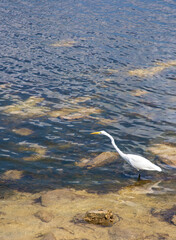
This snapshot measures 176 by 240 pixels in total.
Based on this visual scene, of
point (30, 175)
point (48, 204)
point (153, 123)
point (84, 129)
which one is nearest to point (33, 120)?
point (84, 129)

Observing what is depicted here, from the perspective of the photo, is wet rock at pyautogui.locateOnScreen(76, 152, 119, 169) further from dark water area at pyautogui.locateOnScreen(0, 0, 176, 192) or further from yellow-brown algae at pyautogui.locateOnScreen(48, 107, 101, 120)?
yellow-brown algae at pyautogui.locateOnScreen(48, 107, 101, 120)

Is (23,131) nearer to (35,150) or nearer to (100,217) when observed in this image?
(35,150)

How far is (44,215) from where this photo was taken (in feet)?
21.7

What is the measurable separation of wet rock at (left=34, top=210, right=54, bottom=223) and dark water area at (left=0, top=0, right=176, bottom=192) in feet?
4.54

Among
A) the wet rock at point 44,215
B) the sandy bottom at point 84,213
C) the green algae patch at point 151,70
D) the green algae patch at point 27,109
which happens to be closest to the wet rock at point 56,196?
the sandy bottom at point 84,213

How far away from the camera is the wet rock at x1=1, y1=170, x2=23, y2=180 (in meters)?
8.50

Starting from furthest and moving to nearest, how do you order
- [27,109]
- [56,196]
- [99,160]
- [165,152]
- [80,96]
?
[80,96] < [27,109] < [165,152] < [99,160] < [56,196]

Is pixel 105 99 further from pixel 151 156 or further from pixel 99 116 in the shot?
pixel 151 156

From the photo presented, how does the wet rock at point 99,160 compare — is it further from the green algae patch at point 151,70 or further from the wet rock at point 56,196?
the green algae patch at point 151,70

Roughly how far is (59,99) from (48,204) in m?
7.68

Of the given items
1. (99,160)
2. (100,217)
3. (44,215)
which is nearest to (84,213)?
(100,217)

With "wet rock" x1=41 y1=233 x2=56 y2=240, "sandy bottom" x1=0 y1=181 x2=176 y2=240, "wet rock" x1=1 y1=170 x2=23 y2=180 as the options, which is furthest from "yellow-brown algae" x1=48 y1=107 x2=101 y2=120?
"wet rock" x1=41 y1=233 x2=56 y2=240

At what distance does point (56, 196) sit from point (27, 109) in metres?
6.11

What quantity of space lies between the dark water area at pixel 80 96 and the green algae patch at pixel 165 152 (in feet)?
0.76
